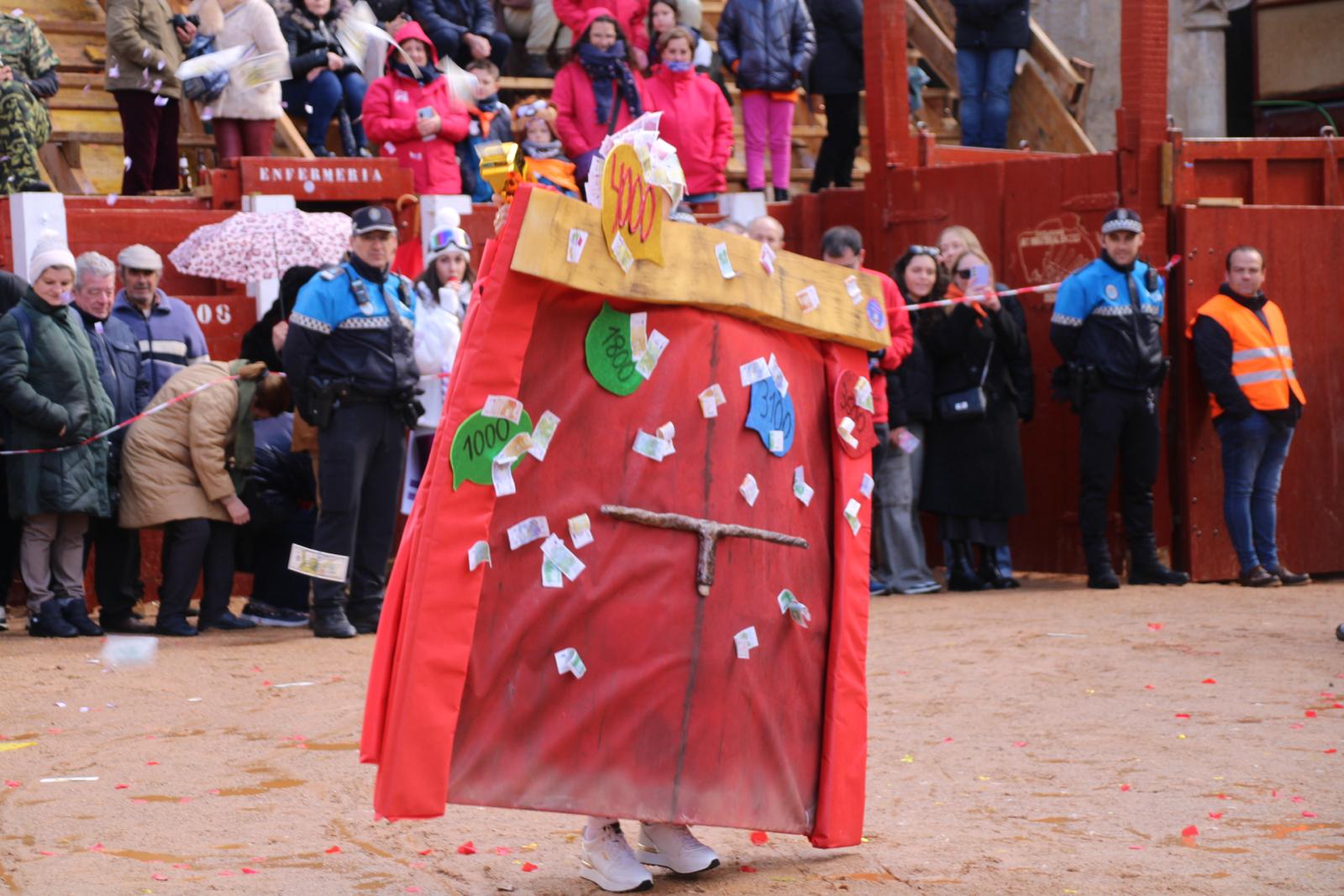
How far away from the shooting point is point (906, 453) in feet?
38.2

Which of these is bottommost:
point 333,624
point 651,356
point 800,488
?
point 333,624

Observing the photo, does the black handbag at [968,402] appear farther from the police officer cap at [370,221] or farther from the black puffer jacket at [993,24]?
the police officer cap at [370,221]

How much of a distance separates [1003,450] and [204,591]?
15.9ft

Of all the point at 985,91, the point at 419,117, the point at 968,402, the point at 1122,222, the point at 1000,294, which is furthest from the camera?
the point at 985,91

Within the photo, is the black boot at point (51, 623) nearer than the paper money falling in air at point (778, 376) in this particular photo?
No

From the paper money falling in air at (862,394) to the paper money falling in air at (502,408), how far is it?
1.27 metres

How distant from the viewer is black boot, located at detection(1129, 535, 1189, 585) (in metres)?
11.7

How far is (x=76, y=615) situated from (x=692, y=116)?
5.51 metres

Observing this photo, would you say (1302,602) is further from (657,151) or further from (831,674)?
(657,151)

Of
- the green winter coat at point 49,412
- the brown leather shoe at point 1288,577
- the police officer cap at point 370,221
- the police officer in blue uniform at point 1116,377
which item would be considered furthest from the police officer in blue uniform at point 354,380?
the brown leather shoe at point 1288,577

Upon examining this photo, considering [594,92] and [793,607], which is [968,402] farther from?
[793,607]

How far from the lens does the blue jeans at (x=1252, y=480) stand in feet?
38.5


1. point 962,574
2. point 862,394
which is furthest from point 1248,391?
point 862,394

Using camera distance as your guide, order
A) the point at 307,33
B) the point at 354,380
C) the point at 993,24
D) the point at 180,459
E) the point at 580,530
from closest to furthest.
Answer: the point at 580,530 → the point at 354,380 → the point at 180,459 → the point at 307,33 → the point at 993,24
